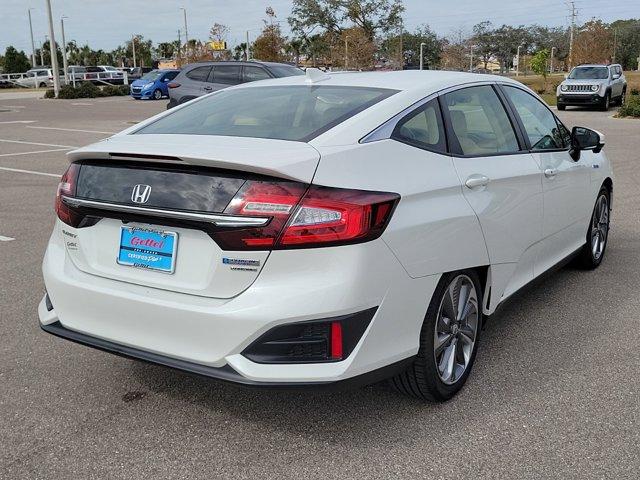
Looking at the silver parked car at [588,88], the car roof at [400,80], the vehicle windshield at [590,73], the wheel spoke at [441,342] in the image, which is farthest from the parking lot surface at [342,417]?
the vehicle windshield at [590,73]

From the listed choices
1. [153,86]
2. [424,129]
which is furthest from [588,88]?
[424,129]

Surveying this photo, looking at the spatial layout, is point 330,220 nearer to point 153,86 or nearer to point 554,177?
point 554,177

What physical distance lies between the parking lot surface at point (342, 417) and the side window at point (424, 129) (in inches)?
48.2

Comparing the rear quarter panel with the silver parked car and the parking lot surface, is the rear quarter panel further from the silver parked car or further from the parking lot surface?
the silver parked car

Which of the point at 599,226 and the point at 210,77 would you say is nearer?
the point at 599,226

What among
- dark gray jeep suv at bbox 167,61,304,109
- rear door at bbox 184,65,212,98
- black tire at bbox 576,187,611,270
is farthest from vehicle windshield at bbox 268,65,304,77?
black tire at bbox 576,187,611,270

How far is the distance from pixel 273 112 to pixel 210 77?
14228mm

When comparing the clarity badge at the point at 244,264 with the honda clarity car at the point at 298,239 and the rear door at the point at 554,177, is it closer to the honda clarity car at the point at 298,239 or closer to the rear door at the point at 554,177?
the honda clarity car at the point at 298,239

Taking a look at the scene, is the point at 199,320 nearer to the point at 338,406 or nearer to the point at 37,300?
the point at 338,406

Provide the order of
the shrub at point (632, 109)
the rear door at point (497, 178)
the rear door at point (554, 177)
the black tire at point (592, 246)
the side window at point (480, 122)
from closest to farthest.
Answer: the rear door at point (497, 178)
the side window at point (480, 122)
the rear door at point (554, 177)
the black tire at point (592, 246)
the shrub at point (632, 109)

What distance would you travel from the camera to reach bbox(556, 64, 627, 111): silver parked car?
2542 cm

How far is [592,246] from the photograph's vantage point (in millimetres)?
5508

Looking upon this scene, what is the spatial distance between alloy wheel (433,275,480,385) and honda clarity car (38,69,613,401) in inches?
0.4

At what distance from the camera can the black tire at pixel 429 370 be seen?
3.11m
